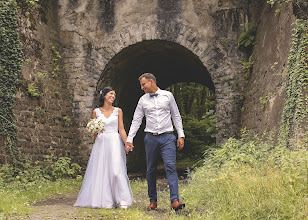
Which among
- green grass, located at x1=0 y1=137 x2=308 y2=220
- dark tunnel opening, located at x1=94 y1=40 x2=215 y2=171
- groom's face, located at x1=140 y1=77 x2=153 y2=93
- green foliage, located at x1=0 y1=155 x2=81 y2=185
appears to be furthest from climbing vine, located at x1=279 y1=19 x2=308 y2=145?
green foliage, located at x1=0 y1=155 x2=81 y2=185

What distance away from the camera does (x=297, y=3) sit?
22.7ft

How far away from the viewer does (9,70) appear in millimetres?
8844

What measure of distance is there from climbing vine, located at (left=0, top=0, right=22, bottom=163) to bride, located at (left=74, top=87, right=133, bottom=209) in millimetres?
3552

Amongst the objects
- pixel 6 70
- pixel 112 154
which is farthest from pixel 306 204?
pixel 6 70

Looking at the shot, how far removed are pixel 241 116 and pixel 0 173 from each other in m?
6.19

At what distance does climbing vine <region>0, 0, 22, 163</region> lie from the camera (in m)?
8.52

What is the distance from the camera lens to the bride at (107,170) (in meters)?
5.42

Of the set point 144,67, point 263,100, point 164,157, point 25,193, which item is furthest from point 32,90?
point 263,100

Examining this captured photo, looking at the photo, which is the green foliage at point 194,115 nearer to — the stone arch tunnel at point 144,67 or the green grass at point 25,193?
the stone arch tunnel at point 144,67

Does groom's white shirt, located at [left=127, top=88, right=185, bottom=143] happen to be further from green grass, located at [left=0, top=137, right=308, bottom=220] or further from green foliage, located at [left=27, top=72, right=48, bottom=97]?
green foliage, located at [left=27, top=72, right=48, bottom=97]

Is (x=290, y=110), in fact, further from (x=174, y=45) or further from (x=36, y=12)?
(x=36, y=12)

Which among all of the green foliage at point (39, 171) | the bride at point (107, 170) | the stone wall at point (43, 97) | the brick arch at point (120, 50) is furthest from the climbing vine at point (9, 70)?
the bride at point (107, 170)

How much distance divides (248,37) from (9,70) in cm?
632

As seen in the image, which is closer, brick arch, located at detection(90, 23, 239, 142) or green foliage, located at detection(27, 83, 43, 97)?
green foliage, located at detection(27, 83, 43, 97)
